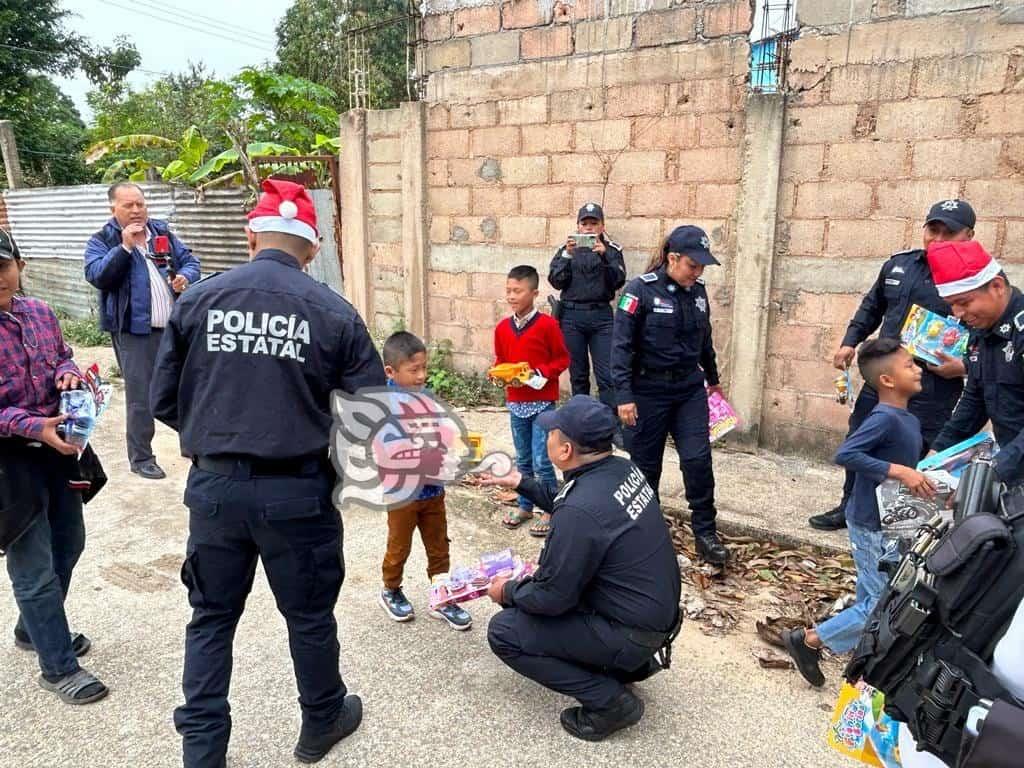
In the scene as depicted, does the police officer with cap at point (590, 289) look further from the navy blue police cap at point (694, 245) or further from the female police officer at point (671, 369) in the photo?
the navy blue police cap at point (694, 245)

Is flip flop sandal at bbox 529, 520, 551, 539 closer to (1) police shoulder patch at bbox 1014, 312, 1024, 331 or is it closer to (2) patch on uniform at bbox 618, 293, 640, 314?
(2) patch on uniform at bbox 618, 293, 640, 314

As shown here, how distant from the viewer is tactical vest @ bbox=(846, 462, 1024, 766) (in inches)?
55.4

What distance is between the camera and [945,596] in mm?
1480

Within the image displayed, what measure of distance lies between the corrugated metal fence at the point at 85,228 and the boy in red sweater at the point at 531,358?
4160mm

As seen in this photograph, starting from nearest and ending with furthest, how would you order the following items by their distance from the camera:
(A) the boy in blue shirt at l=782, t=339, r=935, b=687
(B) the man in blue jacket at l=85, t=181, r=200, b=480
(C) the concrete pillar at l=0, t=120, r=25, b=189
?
(A) the boy in blue shirt at l=782, t=339, r=935, b=687
(B) the man in blue jacket at l=85, t=181, r=200, b=480
(C) the concrete pillar at l=0, t=120, r=25, b=189

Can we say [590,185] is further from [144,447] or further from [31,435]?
[31,435]

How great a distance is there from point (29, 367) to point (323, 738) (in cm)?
172

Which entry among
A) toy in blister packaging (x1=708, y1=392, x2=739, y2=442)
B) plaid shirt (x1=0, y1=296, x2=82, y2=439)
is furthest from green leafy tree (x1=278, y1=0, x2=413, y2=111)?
plaid shirt (x1=0, y1=296, x2=82, y2=439)

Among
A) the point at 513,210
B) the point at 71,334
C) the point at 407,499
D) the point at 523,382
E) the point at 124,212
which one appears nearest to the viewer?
the point at 407,499

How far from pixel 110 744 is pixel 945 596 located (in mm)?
2671

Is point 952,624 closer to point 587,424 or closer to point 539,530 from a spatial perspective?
point 587,424

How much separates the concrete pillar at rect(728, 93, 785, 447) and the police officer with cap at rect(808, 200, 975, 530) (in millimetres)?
966

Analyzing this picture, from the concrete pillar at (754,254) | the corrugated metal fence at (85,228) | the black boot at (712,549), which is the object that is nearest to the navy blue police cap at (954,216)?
Answer: the concrete pillar at (754,254)

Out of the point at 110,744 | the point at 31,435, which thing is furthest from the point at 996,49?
the point at 110,744
